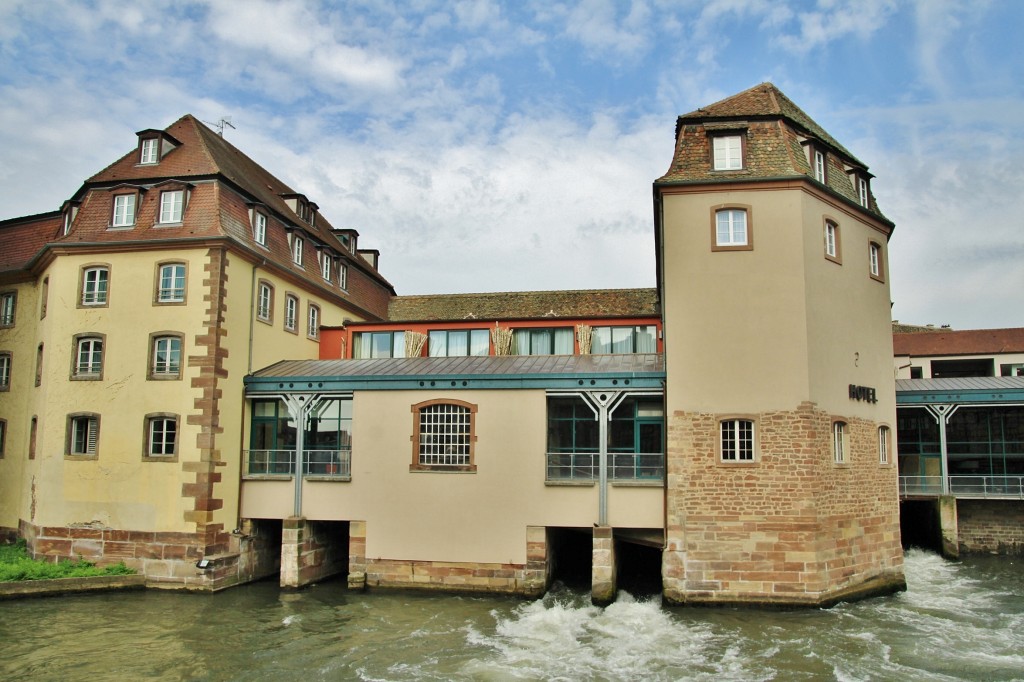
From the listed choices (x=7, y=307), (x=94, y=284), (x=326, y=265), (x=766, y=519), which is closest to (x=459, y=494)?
(x=766, y=519)

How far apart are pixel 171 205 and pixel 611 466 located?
13.1 metres

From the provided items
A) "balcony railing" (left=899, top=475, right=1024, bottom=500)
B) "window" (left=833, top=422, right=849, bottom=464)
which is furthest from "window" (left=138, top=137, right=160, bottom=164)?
"balcony railing" (left=899, top=475, right=1024, bottom=500)

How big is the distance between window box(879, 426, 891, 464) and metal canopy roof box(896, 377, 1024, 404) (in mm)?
4368

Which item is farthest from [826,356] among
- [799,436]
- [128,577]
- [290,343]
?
[128,577]

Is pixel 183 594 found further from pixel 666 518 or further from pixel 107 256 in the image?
pixel 666 518

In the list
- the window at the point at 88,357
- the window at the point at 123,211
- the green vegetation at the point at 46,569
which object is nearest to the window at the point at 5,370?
the window at the point at 88,357

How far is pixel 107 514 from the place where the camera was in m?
19.7

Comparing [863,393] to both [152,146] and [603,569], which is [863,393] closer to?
[603,569]

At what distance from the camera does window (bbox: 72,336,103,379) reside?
20422mm

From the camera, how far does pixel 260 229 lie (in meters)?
22.9

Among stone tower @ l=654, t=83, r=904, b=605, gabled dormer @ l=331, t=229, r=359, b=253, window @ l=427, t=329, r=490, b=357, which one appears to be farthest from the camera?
gabled dormer @ l=331, t=229, r=359, b=253

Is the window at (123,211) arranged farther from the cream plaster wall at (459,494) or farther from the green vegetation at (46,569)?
the green vegetation at (46,569)

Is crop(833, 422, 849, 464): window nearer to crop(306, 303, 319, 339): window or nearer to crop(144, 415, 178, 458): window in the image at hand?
crop(144, 415, 178, 458): window

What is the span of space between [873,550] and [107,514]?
1813 cm
